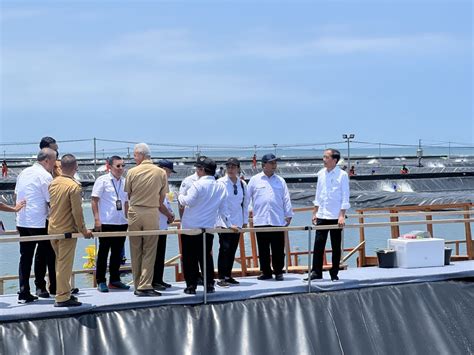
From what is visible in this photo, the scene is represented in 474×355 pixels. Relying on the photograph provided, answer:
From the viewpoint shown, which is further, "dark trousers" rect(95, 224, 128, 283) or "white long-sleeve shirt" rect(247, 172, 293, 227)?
"white long-sleeve shirt" rect(247, 172, 293, 227)

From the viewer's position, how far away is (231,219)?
836 centimetres

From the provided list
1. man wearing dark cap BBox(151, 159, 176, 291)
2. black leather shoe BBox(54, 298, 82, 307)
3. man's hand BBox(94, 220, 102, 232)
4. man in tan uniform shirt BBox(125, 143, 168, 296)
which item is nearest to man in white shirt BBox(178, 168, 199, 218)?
man wearing dark cap BBox(151, 159, 176, 291)

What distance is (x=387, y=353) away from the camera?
7.71 metres

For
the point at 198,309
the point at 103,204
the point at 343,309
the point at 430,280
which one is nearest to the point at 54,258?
the point at 103,204

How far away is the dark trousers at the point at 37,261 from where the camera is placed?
7.23m

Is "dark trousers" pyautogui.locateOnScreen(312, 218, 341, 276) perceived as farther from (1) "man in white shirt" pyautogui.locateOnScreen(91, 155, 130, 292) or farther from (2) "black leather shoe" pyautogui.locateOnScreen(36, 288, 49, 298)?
(2) "black leather shoe" pyautogui.locateOnScreen(36, 288, 49, 298)

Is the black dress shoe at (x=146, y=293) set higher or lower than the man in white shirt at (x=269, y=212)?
lower

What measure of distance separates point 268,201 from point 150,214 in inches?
65.1

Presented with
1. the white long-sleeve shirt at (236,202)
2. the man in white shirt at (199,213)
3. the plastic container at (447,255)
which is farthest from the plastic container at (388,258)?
the man in white shirt at (199,213)

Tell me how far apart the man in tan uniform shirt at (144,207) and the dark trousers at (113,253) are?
410mm

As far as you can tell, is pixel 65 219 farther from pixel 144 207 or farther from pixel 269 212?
pixel 269 212

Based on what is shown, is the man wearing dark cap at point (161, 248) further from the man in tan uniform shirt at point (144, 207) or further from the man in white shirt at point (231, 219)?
the man in white shirt at point (231, 219)

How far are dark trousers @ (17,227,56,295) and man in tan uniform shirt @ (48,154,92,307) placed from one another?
37cm

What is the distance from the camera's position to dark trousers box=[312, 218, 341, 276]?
8.45m
